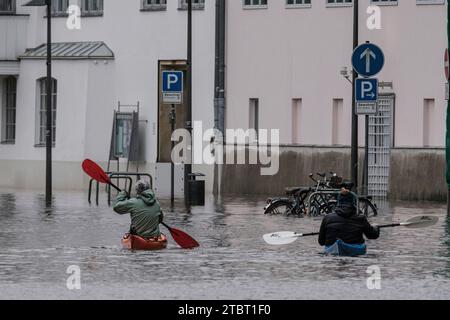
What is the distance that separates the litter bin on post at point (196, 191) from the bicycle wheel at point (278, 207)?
3122 mm

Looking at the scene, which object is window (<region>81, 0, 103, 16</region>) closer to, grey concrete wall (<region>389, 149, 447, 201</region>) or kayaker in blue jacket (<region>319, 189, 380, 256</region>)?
grey concrete wall (<region>389, 149, 447, 201</region>)

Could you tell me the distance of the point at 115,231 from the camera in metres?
32.5

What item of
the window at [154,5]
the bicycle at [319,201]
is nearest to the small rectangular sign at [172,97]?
the bicycle at [319,201]

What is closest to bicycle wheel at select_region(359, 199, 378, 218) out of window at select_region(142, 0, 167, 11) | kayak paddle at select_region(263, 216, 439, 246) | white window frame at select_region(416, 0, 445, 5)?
kayak paddle at select_region(263, 216, 439, 246)

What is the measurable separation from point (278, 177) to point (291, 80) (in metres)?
2.70

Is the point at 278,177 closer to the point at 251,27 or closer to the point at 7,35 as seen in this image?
the point at 251,27

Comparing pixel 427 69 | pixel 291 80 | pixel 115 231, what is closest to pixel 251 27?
pixel 291 80

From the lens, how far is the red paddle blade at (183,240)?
93.2 ft

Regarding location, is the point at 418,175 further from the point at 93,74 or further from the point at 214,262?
the point at 214,262

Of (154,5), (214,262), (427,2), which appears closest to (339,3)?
(427,2)

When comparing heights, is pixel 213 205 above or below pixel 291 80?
below

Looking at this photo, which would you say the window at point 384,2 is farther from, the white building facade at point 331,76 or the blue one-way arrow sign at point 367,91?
the blue one-way arrow sign at point 367,91

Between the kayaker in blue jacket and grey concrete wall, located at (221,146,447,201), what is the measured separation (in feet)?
62.0

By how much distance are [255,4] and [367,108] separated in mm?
14804
